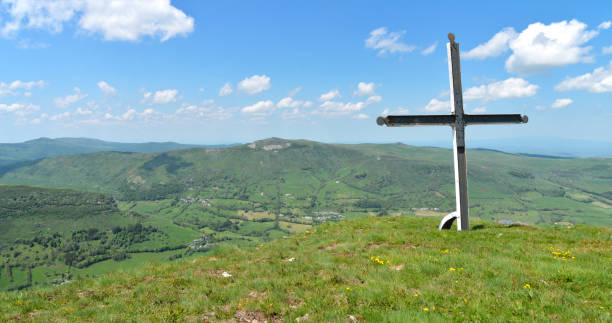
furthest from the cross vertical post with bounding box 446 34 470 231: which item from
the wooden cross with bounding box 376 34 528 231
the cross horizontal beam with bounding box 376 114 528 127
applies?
the cross horizontal beam with bounding box 376 114 528 127

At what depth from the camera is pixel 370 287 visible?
30.5ft

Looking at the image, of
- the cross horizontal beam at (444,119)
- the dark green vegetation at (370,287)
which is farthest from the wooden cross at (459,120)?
the dark green vegetation at (370,287)

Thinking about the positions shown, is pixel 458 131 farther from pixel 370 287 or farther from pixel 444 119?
pixel 370 287

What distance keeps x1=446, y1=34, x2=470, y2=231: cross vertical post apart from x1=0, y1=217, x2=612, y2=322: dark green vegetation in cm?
229

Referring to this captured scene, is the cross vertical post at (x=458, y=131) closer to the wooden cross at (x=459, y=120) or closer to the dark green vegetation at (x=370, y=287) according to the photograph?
the wooden cross at (x=459, y=120)

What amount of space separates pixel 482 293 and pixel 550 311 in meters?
1.55

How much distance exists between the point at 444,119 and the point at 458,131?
3.71ft

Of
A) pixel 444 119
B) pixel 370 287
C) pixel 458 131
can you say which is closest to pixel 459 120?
pixel 458 131

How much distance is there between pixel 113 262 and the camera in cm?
19450

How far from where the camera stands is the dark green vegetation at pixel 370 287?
25.4 feet

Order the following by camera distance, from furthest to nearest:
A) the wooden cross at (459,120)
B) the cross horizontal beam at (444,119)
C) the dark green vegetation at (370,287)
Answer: the wooden cross at (459,120), the cross horizontal beam at (444,119), the dark green vegetation at (370,287)

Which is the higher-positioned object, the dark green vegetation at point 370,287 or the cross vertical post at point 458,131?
the cross vertical post at point 458,131

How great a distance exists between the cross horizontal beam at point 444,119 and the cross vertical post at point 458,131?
1.67ft

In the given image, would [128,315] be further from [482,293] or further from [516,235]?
[516,235]
